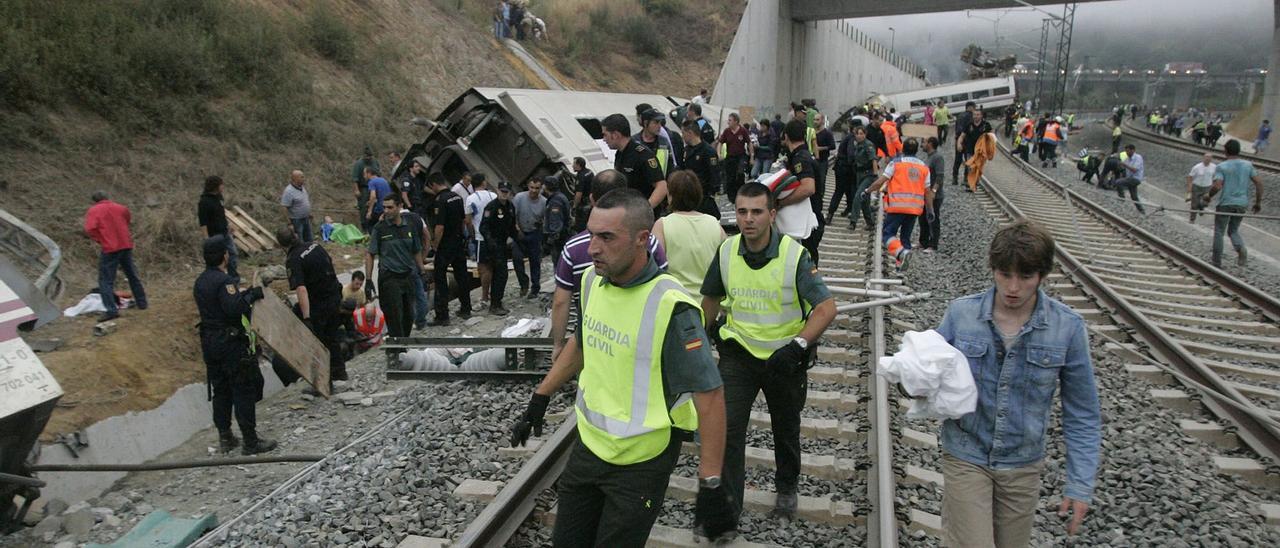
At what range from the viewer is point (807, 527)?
4.40m

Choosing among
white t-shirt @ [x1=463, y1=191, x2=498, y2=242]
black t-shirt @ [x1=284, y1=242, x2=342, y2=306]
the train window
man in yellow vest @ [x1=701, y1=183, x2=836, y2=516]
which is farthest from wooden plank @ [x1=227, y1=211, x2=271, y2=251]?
man in yellow vest @ [x1=701, y1=183, x2=836, y2=516]

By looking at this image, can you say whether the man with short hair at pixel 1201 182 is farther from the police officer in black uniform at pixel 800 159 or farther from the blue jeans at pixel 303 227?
the blue jeans at pixel 303 227

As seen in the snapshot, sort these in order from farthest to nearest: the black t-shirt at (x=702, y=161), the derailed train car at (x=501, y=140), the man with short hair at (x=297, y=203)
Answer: the derailed train car at (x=501, y=140) → the man with short hair at (x=297, y=203) → the black t-shirt at (x=702, y=161)

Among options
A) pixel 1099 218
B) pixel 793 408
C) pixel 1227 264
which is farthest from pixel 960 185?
pixel 793 408

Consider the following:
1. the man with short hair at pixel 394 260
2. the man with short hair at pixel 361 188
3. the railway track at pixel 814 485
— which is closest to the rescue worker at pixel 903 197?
the railway track at pixel 814 485

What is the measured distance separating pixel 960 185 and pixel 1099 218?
13.2 ft

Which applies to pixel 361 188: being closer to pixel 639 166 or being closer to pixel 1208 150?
pixel 639 166

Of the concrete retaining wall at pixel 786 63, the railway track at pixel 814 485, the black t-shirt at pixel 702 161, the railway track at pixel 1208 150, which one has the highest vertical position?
the concrete retaining wall at pixel 786 63

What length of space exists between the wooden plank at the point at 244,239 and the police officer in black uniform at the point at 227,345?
6.83 m

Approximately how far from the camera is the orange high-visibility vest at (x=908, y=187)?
9.72 meters

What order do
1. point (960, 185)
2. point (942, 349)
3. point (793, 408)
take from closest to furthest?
point (942, 349)
point (793, 408)
point (960, 185)

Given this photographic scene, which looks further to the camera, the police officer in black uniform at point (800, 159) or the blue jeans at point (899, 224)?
the blue jeans at point (899, 224)

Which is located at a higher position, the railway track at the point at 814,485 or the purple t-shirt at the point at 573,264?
the purple t-shirt at the point at 573,264

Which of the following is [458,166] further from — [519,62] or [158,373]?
[519,62]
